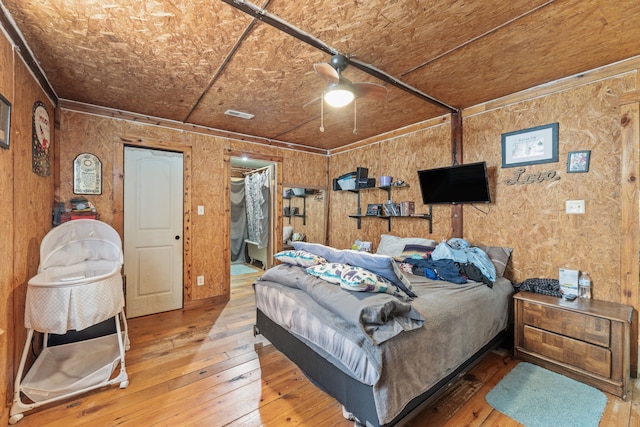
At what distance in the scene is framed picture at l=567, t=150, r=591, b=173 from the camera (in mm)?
2363

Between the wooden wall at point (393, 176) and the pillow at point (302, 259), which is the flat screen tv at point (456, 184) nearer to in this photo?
Answer: the wooden wall at point (393, 176)

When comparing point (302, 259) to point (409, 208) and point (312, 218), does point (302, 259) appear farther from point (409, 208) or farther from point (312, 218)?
point (312, 218)

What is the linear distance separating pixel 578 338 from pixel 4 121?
4.29 m

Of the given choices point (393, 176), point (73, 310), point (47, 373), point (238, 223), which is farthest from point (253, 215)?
point (73, 310)

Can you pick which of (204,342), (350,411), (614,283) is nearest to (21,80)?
(204,342)

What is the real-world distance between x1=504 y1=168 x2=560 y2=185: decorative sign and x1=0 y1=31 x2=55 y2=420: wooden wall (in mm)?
4153

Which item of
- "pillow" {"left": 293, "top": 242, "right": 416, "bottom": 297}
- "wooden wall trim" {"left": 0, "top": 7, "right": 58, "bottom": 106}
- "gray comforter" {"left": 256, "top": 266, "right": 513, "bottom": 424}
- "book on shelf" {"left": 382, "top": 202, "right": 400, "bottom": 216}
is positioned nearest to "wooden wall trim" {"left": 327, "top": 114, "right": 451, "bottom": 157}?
"book on shelf" {"left": 382, "top": 202, "right": 400, "bottom": 216}

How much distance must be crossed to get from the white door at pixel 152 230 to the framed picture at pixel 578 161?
4.34 metres

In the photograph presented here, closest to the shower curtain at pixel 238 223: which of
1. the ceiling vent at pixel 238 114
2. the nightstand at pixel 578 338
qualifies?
the ceiling vent at pixel 238 114

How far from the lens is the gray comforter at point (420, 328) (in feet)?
4.64

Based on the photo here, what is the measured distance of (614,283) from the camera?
2.24 meters

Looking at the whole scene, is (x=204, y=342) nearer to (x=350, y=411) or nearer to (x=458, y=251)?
(x=350, y=411)

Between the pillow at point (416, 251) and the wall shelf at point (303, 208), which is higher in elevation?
the wall shelf at point (303, 208)

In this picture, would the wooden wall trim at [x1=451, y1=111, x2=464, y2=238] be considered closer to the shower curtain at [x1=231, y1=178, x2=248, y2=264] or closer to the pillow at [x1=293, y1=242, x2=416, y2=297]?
the pillow at [x1=293, y1=242, x2=416, y2=297]
